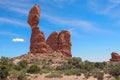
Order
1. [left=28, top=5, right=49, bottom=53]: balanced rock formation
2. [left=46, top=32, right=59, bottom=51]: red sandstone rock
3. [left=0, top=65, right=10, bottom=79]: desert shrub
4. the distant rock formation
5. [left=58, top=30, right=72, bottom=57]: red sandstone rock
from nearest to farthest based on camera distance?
[left=0, top=65, right=10, bottom=79]: desert shrub → [left=28, top=5, right=49, bottom=53]: balanced rock formation → the distant rock formation → [left=58, top=30, right=72, bottom=57]: red sandstone rock → [left=46, top=32, right=59, bottom=51]: red sandstone rock

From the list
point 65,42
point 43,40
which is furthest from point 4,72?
point 65,42

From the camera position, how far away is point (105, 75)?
40.4 m

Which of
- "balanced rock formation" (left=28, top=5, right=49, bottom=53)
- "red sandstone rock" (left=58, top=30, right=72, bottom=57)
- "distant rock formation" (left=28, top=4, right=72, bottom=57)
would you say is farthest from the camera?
"red sandstone rock" (left=58, top=30, right=72, bottom=57)

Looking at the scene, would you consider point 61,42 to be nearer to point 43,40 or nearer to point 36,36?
point 43,40

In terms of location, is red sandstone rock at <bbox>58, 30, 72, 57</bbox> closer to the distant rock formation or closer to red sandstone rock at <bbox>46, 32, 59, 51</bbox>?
the distant rock formation

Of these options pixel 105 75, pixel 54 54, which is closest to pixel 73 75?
pixel 105 75

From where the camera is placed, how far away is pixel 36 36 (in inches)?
2648

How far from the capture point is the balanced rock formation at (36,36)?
6706 centimetres

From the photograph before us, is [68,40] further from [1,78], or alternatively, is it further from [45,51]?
[1,78]

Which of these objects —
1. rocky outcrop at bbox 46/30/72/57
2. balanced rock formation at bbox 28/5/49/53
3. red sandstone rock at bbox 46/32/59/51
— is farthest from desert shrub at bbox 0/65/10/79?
red sandstone rock at bbox 46/32/59/51

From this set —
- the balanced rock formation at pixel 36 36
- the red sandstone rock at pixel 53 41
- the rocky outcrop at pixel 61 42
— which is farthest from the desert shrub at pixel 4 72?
the red sandstone rock at pixel 53 41

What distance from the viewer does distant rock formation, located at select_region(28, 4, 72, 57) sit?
Result: 2648 inches

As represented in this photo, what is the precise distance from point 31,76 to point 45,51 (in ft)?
82.3

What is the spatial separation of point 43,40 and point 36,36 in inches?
74.5
